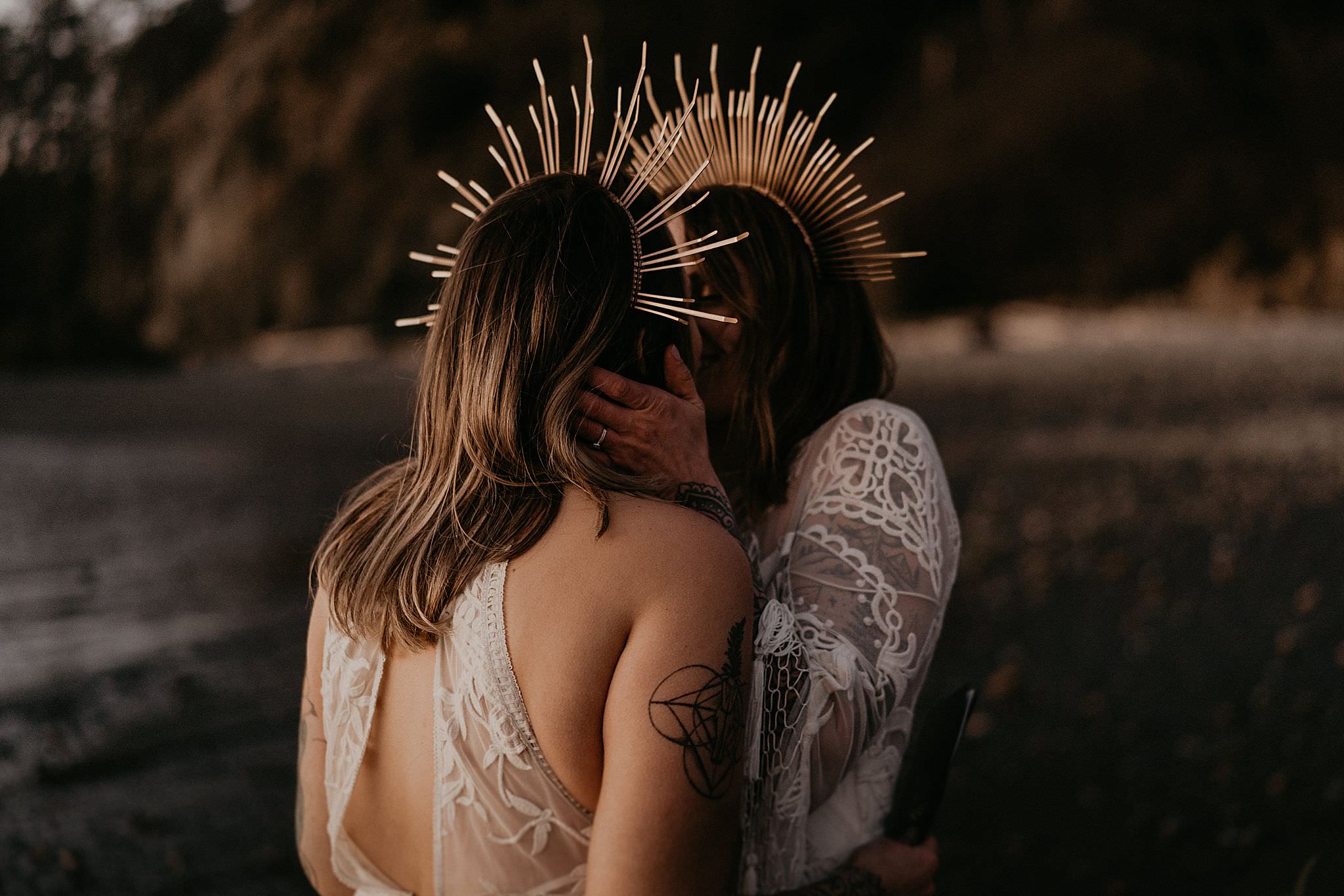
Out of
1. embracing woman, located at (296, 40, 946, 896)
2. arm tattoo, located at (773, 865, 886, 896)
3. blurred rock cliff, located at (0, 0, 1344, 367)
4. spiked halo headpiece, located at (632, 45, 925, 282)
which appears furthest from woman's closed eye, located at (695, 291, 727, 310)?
blurred rock cliff, located at (0, 0, 1344, 367)

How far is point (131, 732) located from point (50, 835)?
2.99 ft

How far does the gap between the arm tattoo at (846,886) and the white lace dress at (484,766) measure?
49cm

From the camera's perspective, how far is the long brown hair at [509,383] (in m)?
1.44

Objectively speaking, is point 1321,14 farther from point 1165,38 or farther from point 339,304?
point 339,304

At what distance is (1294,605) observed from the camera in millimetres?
5887

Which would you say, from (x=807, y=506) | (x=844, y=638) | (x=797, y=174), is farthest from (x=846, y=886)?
(x=797, y=174)

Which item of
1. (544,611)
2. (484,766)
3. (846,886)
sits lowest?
(846,886)

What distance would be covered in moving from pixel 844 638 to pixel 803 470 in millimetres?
423

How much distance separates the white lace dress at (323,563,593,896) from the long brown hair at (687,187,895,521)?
2.96 ft

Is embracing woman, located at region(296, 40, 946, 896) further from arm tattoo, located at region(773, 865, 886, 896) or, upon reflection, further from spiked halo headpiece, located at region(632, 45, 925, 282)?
spiked halo headpiece, located at region(632, 45, 925, 282)

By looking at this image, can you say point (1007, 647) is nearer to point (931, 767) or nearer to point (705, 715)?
point (931, 767)

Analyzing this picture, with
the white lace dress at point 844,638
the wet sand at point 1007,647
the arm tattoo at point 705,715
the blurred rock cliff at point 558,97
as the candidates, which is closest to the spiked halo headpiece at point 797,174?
the white lace dress at point 844,638

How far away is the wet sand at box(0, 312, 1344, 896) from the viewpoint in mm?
3768

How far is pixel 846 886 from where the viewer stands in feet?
6.24
